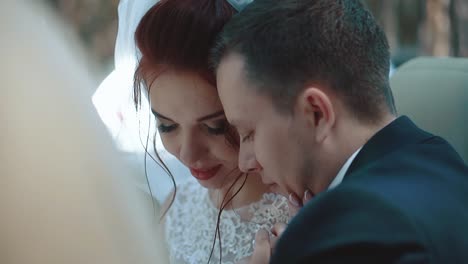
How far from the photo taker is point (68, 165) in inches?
20.9

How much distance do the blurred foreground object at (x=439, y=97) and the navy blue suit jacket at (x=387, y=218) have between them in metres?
1.09

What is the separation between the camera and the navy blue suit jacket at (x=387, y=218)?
1097 mm

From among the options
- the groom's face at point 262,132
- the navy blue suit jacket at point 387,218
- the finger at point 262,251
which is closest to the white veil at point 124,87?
the groom's face at point 262,132

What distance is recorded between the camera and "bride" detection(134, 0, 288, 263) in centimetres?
179

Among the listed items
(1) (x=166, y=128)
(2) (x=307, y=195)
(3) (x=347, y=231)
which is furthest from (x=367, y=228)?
(1) (x=166, y=128)

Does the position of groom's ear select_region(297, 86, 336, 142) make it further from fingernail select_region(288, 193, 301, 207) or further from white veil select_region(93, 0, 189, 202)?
white veil select_region(93, 0, 189, 202)

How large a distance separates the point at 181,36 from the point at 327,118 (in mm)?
503

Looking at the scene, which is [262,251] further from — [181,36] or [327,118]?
[181,36]

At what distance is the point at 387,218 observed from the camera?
3.68 ft

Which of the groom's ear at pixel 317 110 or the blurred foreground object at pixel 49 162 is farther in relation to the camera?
the groom's ear at pixel 317 110

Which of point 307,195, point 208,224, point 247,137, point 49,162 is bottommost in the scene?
point 208,224

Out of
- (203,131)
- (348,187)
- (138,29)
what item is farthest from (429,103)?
(348,187)

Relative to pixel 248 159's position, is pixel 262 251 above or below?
below

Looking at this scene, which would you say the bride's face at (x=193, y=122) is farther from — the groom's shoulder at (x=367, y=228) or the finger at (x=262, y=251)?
the groom's shoulder at (x=367, y=228)
